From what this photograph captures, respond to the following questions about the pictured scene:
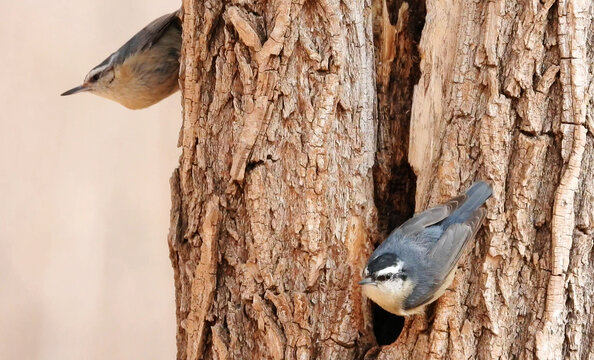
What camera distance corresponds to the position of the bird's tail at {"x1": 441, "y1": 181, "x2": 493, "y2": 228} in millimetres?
1604

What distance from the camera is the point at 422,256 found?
1.73 meters

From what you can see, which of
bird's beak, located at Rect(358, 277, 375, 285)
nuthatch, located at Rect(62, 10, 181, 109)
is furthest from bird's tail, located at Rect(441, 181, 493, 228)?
nuthatch, located at Rect(62, 10, 181, 109)

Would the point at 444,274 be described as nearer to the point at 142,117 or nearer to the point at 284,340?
the point at 284,340

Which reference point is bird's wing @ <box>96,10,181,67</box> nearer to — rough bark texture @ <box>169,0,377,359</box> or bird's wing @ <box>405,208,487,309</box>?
rough bark texture @ <box>169,0,377,359</box>

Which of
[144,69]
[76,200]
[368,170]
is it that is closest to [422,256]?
[368,170]

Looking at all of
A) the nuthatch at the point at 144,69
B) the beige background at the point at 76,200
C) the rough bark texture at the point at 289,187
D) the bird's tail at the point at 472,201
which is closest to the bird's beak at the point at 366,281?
the rough bark texture at the point at 289,187

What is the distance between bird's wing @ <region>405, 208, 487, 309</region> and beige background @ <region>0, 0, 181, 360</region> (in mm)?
1411

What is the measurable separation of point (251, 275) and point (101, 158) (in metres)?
1.26

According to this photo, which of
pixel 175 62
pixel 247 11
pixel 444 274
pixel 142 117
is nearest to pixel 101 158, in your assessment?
pixel 142 117

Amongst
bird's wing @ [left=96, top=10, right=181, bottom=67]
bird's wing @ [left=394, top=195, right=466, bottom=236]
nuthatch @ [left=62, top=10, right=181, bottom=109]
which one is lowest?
bird's wing @ [left=394, top=195, right=466, bottom=236]

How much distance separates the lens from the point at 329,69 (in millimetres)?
1756

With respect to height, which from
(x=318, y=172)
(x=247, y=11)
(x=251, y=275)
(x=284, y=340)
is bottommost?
(x=284, y=340)

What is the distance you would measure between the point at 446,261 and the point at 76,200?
5.31 ft

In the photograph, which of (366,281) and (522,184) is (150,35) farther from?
(522,184)
